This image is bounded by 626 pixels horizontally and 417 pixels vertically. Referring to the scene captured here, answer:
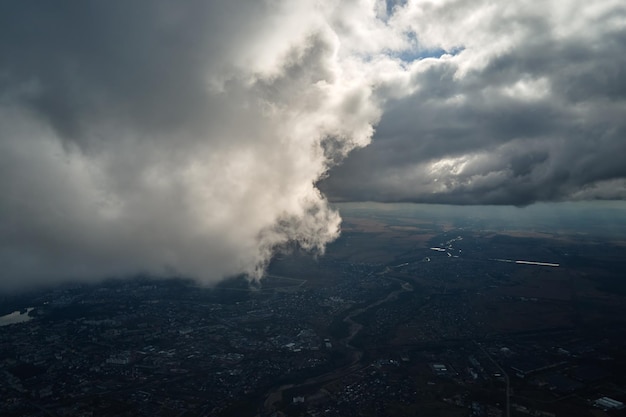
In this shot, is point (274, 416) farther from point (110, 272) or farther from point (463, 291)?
point (110, 272)

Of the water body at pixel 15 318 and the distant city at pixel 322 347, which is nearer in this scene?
the distant city at pixel 322 347

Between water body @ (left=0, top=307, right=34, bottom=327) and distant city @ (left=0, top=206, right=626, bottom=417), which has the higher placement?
water body @ (left=0, top=307, right=34, bottom=327)

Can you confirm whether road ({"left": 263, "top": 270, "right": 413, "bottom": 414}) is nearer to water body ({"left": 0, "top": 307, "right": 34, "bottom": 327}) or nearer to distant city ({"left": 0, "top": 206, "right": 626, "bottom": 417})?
distant city ({"left": 0, "top": 206, "right": 626, "bottom": 417})

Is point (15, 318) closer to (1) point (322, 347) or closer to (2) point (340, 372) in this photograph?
(1) point (322, 347)

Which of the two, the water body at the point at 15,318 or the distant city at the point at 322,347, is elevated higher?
the water body at the point at 15,318

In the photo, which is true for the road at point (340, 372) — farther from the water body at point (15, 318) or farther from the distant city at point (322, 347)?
the water body at point (15, 318)

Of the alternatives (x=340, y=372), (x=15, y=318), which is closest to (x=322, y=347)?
(x=340, y=372)

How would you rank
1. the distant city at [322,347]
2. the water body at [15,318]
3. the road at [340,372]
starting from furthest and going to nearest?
the water body at [15,318], the road at [340,372], the distant city at [322,347]

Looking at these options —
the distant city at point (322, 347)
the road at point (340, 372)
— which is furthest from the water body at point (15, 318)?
the road at point (340, 372)

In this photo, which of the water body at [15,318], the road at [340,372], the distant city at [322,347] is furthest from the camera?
the water body at [15,318]

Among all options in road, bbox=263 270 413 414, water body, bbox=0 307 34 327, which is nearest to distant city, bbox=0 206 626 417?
road, bbox=263 270 413 414
